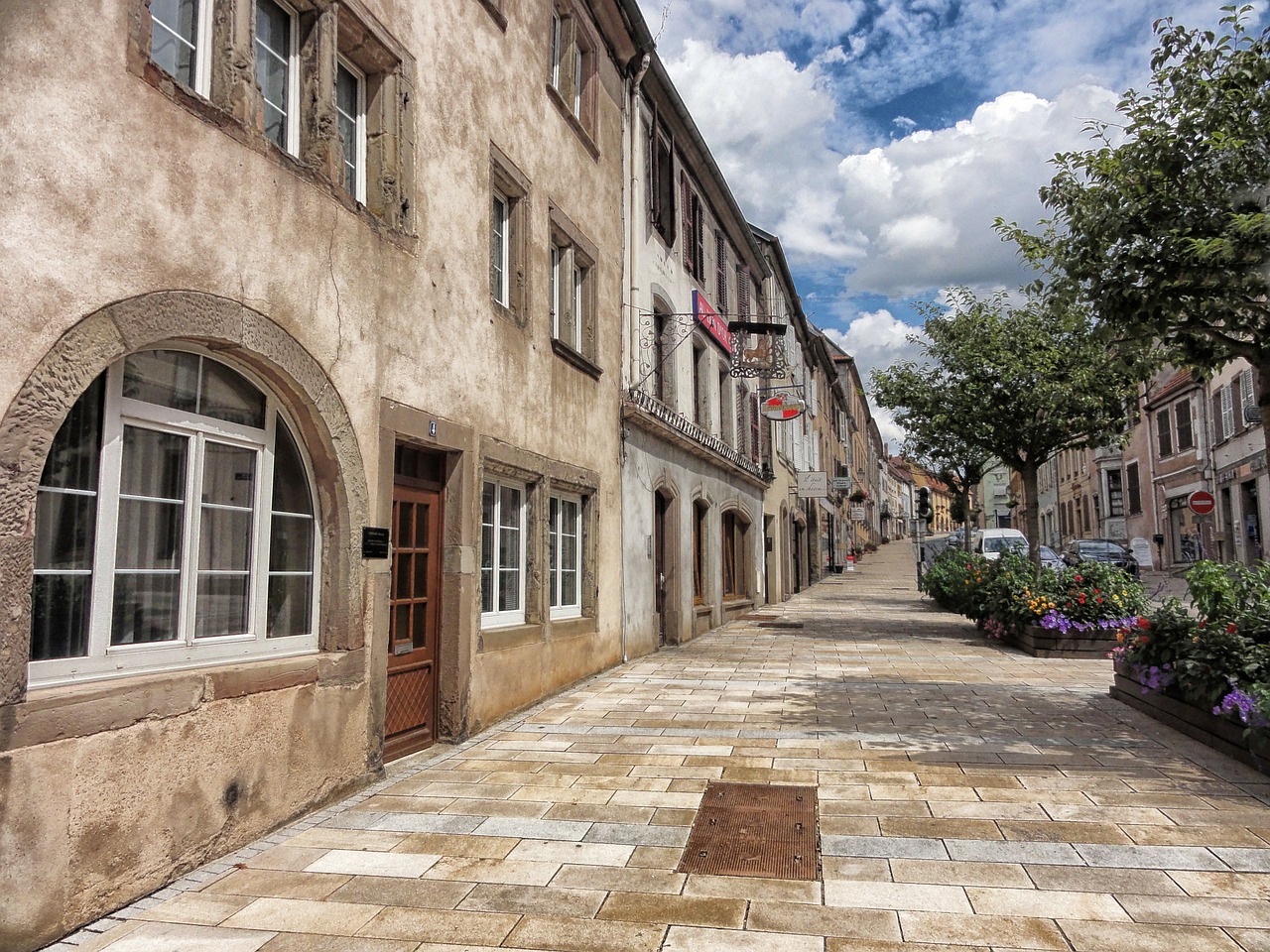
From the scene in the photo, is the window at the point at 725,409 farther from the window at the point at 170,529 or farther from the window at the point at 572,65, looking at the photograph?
the window at the point at 170,529

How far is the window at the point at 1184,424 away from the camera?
31361mm

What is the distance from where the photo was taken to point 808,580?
31469 millimetres

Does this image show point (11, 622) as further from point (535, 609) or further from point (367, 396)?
point (535, 609)

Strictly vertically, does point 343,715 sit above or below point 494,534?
below

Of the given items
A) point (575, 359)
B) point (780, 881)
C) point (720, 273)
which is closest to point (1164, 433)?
point (720, 273)

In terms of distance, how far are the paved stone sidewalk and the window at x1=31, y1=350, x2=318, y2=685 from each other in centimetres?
107

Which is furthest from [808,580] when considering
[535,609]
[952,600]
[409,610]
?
[409,610]

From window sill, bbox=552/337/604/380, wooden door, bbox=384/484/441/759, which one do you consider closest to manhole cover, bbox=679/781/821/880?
wooden door, bbox=384/484/441/759

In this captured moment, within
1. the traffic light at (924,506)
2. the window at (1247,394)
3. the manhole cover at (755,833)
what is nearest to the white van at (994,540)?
the traffic light at (924,506)

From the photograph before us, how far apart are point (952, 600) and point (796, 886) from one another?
52.2 ft

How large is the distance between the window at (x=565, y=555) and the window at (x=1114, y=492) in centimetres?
3829

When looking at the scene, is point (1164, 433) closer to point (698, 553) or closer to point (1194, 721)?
point (698, 553)

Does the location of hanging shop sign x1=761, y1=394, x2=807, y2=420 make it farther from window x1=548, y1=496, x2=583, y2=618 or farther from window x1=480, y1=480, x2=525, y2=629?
window x1=480, y1=480, x2=525, y2=629

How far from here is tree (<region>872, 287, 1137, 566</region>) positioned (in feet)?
52.6
